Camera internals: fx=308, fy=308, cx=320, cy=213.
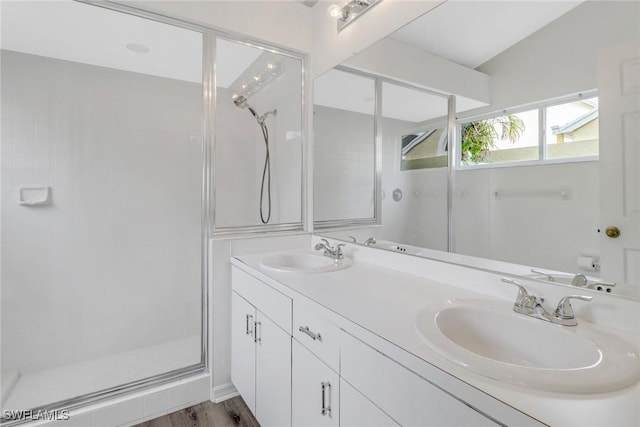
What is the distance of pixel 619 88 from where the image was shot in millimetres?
829

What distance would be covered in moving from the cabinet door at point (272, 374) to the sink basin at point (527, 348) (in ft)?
2.10

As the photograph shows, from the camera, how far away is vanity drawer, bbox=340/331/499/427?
620 mm

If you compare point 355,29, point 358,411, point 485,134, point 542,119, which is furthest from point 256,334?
point 355,29

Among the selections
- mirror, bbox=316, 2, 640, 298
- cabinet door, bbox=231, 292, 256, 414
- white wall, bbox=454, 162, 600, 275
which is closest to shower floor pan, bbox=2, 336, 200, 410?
cabinet door, bbox=231, 292, 256, 414

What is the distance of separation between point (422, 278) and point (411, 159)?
570mm

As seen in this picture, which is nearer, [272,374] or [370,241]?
[272,374]

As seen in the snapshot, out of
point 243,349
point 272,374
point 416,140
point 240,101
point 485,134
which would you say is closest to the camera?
point 485,134

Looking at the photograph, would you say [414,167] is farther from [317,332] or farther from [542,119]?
[317,332]

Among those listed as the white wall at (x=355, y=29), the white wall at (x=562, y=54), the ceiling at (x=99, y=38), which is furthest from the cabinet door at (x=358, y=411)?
the ceiling at (x=99, y=38)

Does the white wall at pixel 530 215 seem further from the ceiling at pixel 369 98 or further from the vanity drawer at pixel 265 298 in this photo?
the vanity drawer at pixel 265 298

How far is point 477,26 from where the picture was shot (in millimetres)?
1204

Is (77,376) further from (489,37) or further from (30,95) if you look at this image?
(489,37)

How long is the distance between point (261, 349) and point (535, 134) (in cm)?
141

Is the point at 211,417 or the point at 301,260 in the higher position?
the point at 301,260
